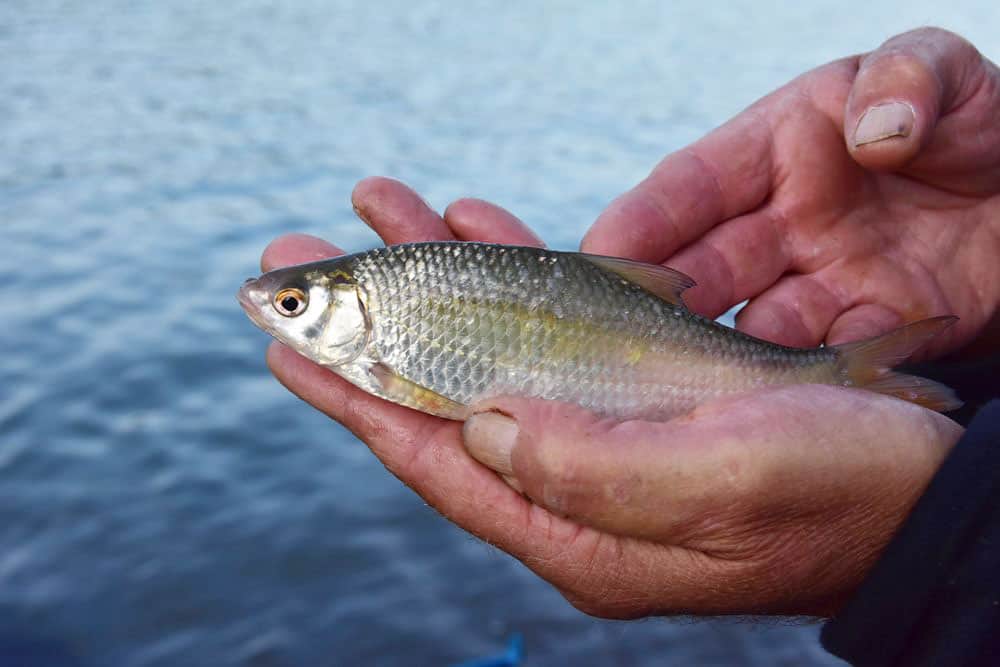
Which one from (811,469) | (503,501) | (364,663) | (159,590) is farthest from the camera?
(159,590)

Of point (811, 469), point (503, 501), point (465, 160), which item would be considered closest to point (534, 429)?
point (503, 501)

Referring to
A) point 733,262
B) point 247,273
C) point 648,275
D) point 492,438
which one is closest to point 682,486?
point 492,438

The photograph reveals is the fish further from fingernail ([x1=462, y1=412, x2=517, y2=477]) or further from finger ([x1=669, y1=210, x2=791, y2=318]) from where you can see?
finger ([x1=669, y1=210, x2=791, y2=318])

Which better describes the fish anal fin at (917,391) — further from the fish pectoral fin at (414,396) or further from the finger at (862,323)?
the fish pectoral fin at (414,396)

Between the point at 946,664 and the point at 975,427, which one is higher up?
the point at 975,427

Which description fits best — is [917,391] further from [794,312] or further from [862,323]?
[794,312]

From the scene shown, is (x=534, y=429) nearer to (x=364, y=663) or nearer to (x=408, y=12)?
(x=364, y=663)

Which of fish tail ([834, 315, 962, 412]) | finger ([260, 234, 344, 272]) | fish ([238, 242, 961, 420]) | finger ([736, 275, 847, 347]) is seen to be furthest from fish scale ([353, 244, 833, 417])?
finger ([736, 275, 847, 347])

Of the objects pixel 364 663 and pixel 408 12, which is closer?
pixel 364 663
